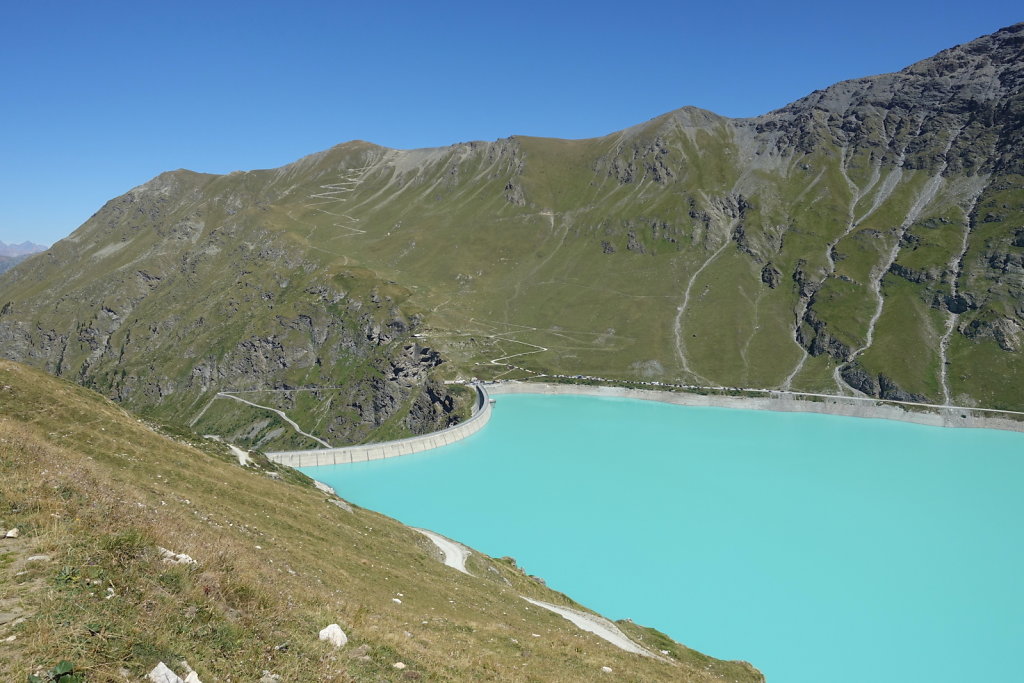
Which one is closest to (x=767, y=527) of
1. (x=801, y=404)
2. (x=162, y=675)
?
(x=801, y=404)

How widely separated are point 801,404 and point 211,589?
15761 centimetres

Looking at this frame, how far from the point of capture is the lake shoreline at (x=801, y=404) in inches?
5153

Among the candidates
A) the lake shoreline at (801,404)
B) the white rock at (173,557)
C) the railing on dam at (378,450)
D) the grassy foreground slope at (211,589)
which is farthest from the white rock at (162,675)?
the lake shoreline at (801,404)

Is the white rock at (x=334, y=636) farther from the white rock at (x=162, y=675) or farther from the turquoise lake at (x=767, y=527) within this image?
the turquoise lake at (x=767, y=527)

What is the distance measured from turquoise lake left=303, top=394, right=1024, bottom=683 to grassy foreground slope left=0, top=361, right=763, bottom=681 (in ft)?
82.2

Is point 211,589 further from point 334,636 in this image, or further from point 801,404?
point 801,404

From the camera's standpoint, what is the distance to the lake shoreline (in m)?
131

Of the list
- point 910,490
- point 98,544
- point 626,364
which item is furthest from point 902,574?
point 626,364

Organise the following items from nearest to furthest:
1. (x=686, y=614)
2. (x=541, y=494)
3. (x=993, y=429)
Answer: (x=686, y=614) < (x=541, y=494) < (x=993, y=429)

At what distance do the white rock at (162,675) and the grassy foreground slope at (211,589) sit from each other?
26 cm

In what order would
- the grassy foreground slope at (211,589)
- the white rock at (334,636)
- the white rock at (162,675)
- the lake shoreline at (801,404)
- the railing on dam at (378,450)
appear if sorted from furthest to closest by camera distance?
the lake shoreline at (801,404), the railing on dam at (378,450), the white rock at (334,636), the grassy foreground slope at (211,589), the white rock at (162,675)

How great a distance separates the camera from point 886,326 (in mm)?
163000

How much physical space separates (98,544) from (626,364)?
543 ft

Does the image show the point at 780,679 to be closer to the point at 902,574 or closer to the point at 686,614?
the point at 686,614
